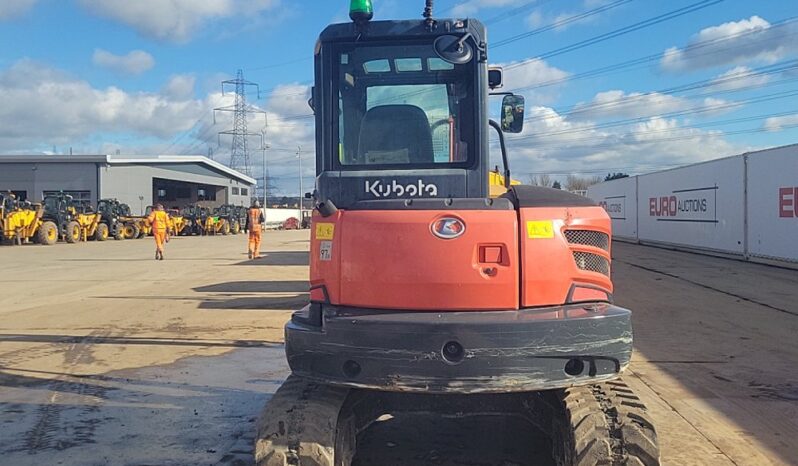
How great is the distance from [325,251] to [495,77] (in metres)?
1.54

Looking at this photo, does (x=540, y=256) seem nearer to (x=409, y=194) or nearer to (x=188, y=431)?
(x=409, y=194)

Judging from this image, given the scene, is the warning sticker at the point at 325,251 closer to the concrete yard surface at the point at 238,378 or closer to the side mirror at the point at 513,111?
the side mirror at the point at 513,111

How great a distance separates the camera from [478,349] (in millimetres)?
3391

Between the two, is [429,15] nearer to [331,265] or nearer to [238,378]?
[331,265]

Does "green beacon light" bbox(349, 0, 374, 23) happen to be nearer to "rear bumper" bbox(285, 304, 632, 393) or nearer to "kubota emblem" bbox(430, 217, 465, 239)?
"kubota emblem" bbox(430, 217, 465, 239)

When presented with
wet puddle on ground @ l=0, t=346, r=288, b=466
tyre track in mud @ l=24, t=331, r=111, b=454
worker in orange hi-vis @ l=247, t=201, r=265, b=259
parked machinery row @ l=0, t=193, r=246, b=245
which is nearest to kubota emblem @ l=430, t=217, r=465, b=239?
wet puddle on ground @ l=0, t=346, r=288, b=466

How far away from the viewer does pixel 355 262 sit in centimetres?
Result: 368

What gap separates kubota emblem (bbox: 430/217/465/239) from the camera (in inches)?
140

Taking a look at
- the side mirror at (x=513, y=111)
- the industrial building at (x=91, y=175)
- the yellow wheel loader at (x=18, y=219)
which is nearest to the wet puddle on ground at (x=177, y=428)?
the side mirror at (x=513, y=111)

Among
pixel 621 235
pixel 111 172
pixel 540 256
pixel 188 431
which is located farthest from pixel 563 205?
pixel 111 172

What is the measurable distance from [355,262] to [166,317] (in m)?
7.96

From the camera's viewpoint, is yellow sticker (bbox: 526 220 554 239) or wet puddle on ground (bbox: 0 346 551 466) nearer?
yellow sticker (bbox: 526 220 554 239)

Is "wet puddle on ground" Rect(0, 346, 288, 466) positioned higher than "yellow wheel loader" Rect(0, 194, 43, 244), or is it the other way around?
"yellow wheel loader" Rect(0, 194, 43, 244)

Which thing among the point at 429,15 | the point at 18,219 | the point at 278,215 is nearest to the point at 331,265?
the point at 429,15
